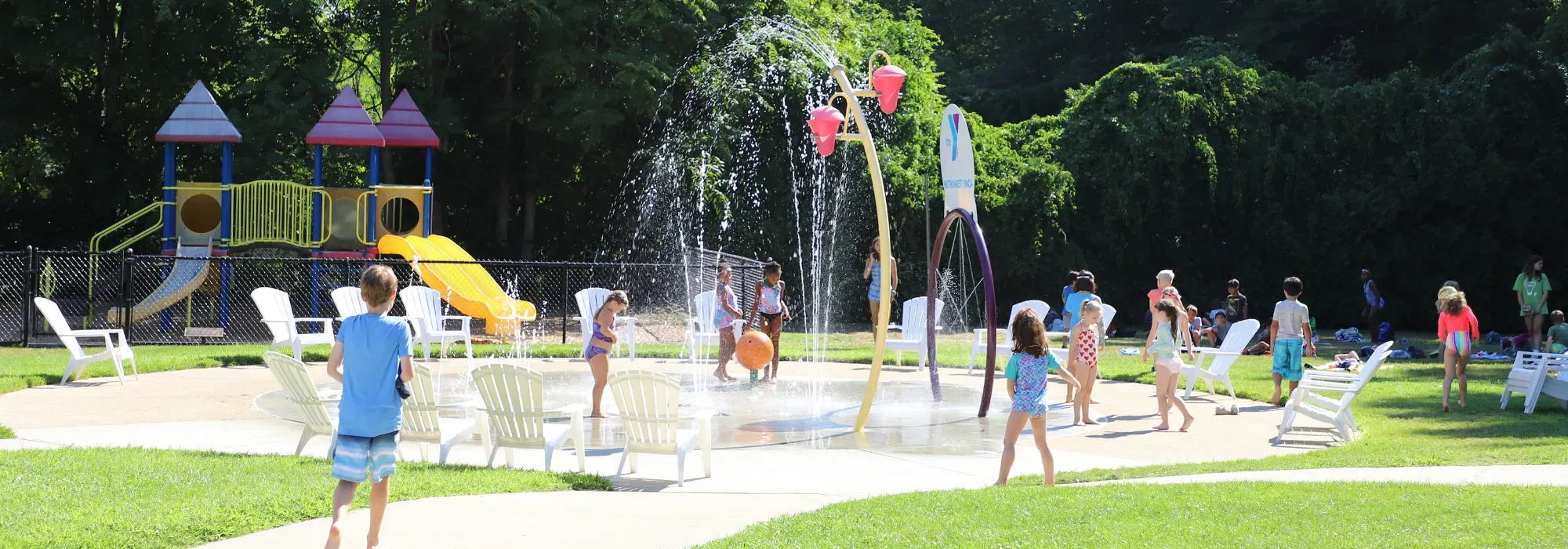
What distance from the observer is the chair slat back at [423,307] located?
16.2m

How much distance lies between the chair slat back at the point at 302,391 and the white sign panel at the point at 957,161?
5.80 meters

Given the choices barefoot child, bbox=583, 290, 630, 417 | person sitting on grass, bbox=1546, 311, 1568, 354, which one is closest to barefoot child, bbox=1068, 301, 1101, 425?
barefoot child, bbox=583, 290, 630, 417

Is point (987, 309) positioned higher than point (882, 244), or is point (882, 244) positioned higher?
point (882, 244)

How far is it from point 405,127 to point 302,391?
1655 cm

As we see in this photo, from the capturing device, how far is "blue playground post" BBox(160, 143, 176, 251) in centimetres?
2238

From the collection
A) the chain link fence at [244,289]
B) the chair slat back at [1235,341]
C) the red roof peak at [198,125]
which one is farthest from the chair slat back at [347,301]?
the chair slat back at [1235,341]

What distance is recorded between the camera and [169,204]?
22.4m

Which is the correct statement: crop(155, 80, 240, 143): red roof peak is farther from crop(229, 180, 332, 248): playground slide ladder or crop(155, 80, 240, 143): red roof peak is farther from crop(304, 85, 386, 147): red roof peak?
crop(304, 85, 386, 147): red roof peak

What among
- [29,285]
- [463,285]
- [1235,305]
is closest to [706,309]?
[463,285]

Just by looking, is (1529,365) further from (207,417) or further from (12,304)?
(12,304)

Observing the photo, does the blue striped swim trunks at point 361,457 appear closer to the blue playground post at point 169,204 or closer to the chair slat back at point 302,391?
the chair slat back at point 302,391

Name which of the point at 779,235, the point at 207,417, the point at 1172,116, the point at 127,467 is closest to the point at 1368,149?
the point at 1172,116

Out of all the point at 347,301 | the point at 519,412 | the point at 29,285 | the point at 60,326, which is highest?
the point at 29,285

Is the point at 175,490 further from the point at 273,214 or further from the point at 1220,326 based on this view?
the point at 1220,326
